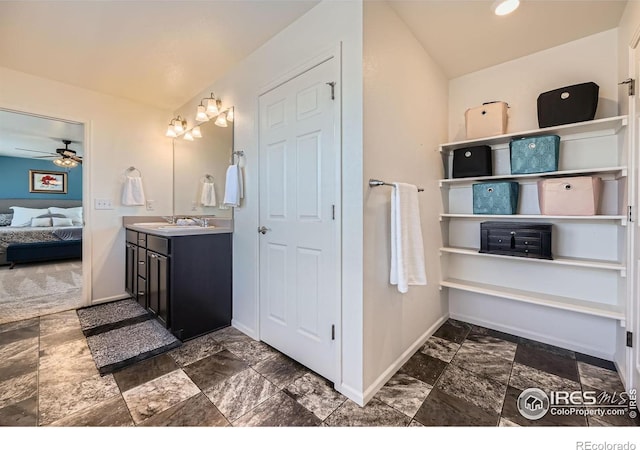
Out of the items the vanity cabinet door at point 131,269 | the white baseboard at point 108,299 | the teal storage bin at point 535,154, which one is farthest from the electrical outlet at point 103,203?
the teal storage bin at point 535,154

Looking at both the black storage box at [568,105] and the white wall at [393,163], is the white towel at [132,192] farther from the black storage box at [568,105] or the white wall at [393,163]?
the black storage box at [568,105]

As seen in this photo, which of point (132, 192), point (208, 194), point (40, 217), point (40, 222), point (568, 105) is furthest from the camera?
point (40, 217)

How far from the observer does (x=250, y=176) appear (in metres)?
2.18

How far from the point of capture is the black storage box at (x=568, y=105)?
5.71ft

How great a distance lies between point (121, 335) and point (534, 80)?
3.88 metres

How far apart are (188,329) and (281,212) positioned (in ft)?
4.06

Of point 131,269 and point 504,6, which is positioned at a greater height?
point 504,6

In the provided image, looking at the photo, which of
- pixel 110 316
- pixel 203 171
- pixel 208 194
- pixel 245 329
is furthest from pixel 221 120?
pixel 110 316

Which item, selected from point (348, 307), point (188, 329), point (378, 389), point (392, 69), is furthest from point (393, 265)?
point (188, 329)

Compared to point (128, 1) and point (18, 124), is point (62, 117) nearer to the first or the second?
point (128, 1)

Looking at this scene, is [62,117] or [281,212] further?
[62,117]

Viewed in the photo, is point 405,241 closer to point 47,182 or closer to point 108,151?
point 108,151

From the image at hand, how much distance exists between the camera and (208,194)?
2.78 m

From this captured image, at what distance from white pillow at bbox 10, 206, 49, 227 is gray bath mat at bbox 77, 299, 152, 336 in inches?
177
